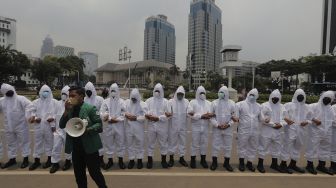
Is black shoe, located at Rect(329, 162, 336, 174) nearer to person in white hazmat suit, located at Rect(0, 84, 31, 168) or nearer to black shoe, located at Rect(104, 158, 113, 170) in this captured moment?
black shoe, located at Rect(104, 158, 113, 170)

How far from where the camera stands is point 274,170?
6914mm

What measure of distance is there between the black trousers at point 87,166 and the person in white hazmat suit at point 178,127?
268 cm

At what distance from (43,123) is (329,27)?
9863cm

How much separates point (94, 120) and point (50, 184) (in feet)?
6.29

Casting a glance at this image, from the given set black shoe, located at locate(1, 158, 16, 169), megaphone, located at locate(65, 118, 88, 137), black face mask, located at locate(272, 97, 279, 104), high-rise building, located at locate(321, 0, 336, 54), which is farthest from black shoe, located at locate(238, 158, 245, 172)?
high-rise building, located at locate(321, 0, 336, 54)

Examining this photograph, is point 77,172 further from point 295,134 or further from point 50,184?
point 295,134

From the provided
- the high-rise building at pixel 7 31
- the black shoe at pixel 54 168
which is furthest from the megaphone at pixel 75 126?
the high-rise building at pixel 7 31

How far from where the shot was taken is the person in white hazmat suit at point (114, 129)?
6793mm

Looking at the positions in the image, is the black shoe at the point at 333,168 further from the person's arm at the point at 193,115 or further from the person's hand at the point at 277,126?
the person's arm at the point at 193,115

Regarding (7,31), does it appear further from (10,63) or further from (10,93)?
(10,93)

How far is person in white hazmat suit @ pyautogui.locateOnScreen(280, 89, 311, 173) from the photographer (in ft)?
22.2

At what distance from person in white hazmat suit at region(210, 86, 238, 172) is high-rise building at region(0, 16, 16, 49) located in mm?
109440

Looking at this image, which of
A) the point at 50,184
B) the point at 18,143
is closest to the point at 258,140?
the point at 50,184

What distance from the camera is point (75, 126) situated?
4.44 meters
